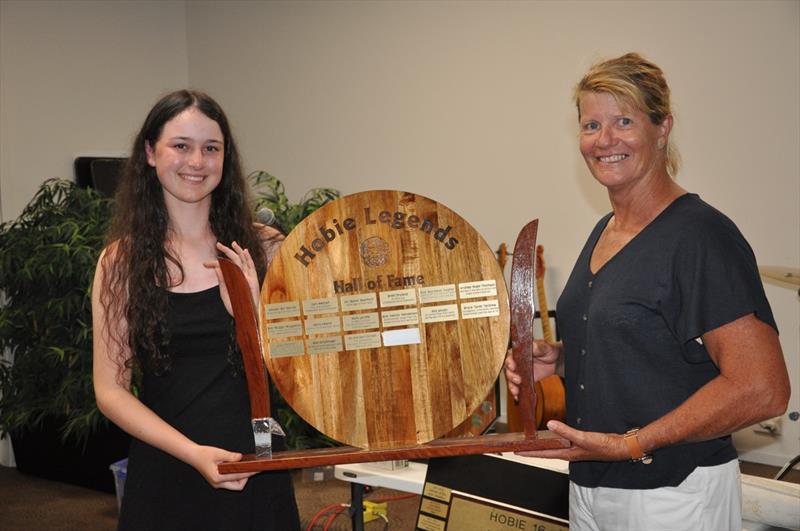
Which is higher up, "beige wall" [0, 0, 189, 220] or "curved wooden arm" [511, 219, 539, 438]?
"beige wall" [0, 0, 189, 220]

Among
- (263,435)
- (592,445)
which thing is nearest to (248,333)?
(263,435)

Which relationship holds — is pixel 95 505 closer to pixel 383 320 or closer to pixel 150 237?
pixel 150 237

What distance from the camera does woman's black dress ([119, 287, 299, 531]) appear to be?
167cm

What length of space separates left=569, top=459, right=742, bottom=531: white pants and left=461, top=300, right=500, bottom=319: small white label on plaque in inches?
14.4

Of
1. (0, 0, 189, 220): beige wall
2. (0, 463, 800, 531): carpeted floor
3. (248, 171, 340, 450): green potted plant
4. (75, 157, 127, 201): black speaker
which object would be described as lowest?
(0, 463, 800, 531): carpeted floor

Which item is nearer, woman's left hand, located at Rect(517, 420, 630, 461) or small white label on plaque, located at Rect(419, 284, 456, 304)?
woman's left hand, located at Rect(517, 420, 630, 461)

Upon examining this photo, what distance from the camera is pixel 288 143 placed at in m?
6.41

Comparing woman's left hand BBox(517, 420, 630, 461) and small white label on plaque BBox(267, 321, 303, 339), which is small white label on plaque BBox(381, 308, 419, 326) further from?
woman's left hand BBox(517, 420, 630, 461)

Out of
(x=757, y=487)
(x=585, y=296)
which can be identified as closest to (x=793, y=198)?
(x=757, y=487)

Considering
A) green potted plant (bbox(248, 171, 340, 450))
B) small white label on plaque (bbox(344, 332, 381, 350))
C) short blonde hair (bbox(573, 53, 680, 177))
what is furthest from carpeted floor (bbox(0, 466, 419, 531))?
short blonde hair (bbox(573, 53, 680, 177))

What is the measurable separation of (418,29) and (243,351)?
14.0 ft

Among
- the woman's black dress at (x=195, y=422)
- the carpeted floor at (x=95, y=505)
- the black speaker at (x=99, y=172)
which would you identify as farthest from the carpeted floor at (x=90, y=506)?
the woman's black dress at (x=195, y=422)

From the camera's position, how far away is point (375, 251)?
165cm

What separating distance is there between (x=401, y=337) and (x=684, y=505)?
0.57 m
